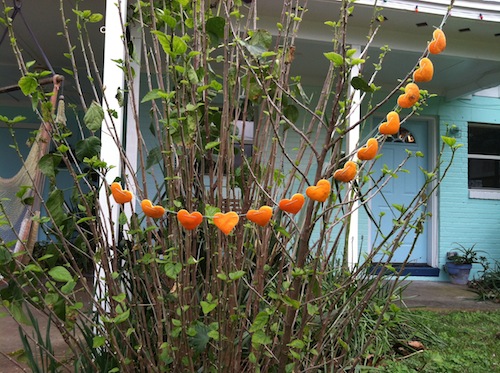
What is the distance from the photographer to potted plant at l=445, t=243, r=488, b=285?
675 centimetres

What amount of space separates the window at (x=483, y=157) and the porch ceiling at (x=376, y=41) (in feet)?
3.47

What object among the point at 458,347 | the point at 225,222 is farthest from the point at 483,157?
the point at 225,222

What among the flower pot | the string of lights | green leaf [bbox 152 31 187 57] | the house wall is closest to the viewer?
green leaf [bbox 152 31 187 57]

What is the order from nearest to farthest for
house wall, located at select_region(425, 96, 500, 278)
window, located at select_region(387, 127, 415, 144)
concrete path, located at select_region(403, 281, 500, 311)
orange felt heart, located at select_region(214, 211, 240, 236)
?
orange felt heart, located at select_region(214, 211, 240, 236)
concrete path, located at select_region(403, 281, 500, 311)
house wall, located at select_region(425, 96, 500, 278)
window, located at select_region(387, 127, 415, 144)

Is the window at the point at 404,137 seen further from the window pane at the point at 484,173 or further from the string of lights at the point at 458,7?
the string of lights at the point at 458,7

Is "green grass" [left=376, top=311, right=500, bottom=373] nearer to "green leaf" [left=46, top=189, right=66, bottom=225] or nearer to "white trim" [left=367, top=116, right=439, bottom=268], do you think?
"green leaf" [left=46, top=189, right=66, bottom=225]

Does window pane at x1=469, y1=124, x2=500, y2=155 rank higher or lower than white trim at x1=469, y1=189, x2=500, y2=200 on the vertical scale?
higher

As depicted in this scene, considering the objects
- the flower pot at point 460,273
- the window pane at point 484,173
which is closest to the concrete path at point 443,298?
the flower pot at point 460,273

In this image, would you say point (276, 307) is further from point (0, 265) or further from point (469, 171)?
point (469, 171)

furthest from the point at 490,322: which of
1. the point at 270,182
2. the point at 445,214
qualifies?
the point at 270,182

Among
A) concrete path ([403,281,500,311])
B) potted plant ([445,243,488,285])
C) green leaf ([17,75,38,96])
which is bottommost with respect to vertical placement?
concrete path ([403,281,500,311])

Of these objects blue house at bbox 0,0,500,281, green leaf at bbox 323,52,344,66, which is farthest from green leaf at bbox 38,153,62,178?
blue house at bbox 0,0,500,281

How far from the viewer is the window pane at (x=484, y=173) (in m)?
7.36

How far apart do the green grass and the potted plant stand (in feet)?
6.65
